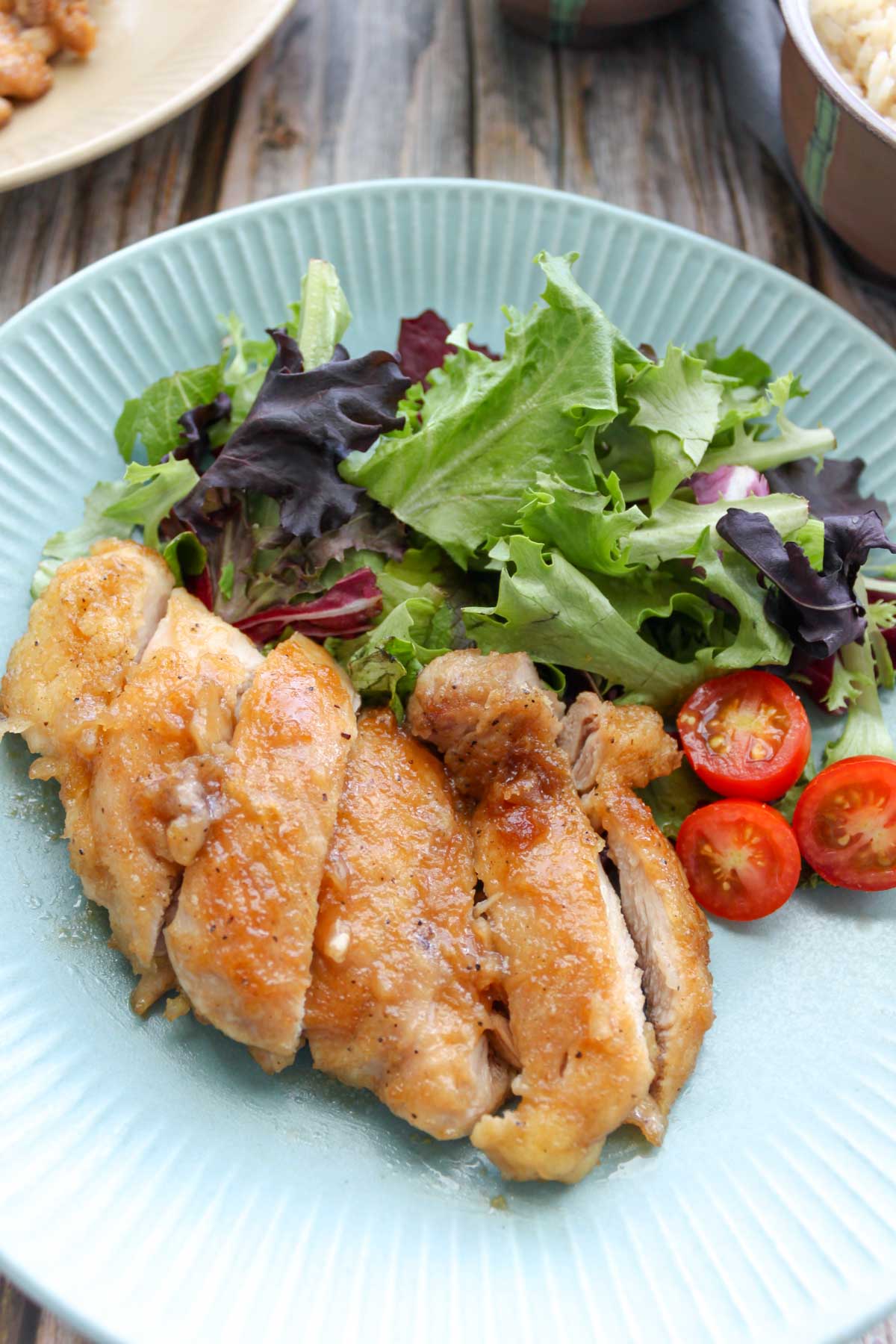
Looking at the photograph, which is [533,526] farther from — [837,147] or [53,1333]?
[53,1333]

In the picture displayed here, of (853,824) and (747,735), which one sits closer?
(853,824)

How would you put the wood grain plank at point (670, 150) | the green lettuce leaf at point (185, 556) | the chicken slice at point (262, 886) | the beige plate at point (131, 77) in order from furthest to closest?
the wood grain plank at point (670, 150) → the beige plate at point (131, 77) → the green lettuce leaf at point (185, 556) → the chicken slice at point (262, 886)

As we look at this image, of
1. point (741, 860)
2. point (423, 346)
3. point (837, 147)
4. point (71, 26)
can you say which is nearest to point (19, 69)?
point (71, 26)

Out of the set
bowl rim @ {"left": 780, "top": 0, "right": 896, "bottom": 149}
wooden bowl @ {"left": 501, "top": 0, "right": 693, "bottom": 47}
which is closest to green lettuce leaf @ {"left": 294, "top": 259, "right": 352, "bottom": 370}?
bowl rim @ {"left": 780, "top": 0, "right": 896, "bottom": 149}

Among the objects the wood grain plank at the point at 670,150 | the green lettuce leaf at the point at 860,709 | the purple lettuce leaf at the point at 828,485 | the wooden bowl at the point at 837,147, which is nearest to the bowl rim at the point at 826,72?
the wooden bowl at the point at 837,147

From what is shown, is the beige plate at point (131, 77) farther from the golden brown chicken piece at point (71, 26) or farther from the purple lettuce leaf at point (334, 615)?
the purple lettuce leaf at point (334, 615)
